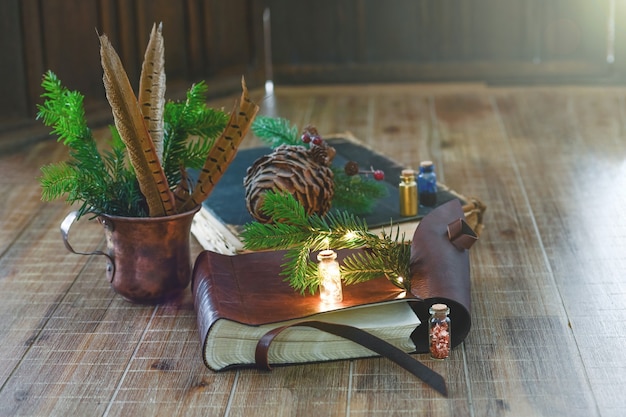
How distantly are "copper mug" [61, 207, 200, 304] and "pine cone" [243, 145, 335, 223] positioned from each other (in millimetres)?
156

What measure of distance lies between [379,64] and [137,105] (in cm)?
223

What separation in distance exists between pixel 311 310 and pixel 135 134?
16.0 inches

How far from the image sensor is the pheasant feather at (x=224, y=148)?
65.1 inches

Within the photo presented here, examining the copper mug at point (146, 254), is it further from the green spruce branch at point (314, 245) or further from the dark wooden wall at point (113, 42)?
the dark wooden wall at point (113, 42)

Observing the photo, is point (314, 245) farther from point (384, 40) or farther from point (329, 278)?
point (384, 40)

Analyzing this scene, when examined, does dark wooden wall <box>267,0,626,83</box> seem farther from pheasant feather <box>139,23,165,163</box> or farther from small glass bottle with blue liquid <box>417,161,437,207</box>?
pheasant feather <box>139,23,165,163</box>

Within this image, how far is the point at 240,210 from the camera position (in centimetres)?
198

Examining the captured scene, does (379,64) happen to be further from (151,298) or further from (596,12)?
(151,298)

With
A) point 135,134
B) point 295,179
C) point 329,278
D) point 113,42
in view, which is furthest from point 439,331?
point 113,42

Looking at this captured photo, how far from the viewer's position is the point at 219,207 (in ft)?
6.57

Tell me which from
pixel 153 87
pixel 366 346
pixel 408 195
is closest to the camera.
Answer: pixel 366 346

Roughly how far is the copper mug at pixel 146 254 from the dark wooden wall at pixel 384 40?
1559 millimetres

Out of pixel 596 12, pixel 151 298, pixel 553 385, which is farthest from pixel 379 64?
pixel 553 385

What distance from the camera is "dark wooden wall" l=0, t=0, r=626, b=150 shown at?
3.42m
